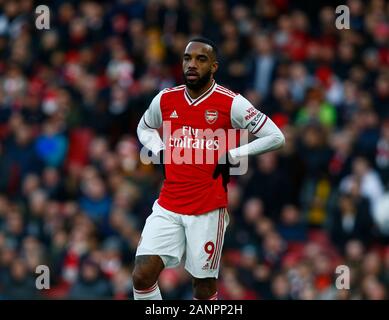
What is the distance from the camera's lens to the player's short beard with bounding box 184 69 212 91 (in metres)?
9.96

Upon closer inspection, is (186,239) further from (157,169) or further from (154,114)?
(157,169)

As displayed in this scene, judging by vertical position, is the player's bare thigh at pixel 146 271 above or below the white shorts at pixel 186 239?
below

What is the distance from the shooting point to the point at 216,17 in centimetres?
2048

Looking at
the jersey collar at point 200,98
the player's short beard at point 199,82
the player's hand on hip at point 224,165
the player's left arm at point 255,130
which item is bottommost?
the player's hand on hip at point 224,165

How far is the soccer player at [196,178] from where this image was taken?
9.97m

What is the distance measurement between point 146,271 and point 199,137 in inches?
47.3

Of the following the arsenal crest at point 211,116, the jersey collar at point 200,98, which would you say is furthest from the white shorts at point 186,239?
the jersey collar at point 200,98

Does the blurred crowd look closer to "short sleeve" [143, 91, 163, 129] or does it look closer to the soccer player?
the soccer player

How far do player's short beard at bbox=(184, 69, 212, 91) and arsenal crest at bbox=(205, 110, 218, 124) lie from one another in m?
0.22

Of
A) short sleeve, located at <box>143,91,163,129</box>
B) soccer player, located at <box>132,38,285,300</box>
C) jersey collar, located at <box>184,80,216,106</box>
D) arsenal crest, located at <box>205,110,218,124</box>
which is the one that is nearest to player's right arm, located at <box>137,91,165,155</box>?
short sleeve, located at <box>143,91,163,129</box>

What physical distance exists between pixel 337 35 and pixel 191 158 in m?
9.78

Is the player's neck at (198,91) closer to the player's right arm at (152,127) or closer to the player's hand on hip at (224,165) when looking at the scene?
the player's right arm at (152,127)

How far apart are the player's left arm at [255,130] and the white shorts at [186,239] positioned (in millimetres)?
582

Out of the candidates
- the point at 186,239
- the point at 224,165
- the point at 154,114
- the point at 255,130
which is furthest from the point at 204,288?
the point at 154,114
